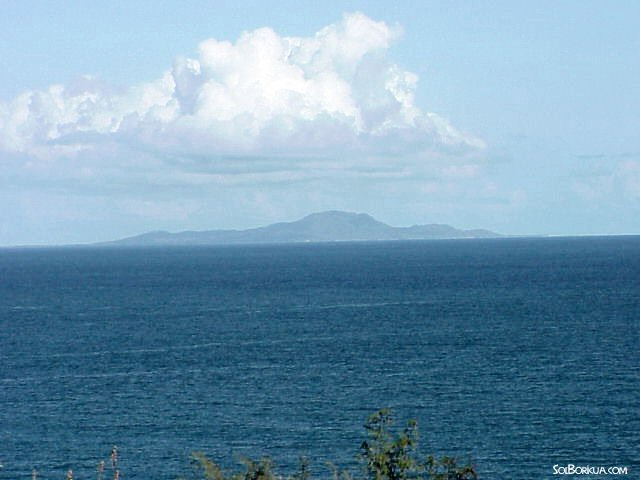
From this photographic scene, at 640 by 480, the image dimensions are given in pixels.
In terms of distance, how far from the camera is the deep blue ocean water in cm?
5100

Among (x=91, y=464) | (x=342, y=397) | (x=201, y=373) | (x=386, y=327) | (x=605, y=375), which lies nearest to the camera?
(x=91, y=464)

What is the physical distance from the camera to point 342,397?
63969mm

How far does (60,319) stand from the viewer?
117 metres

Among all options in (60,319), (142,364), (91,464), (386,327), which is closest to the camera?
(91,464)

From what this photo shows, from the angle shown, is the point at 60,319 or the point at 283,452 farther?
the point at 60,319

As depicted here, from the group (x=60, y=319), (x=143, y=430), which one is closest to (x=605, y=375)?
(x=143, y=430)

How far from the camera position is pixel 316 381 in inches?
2741

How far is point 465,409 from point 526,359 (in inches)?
818

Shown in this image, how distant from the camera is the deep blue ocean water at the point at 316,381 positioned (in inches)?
2008

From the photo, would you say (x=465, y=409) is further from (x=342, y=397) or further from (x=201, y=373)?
(x=201, y=373)

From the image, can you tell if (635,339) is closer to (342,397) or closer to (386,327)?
(386,327)

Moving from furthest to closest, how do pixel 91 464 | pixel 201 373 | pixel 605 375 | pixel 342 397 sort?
pixel 201 373 → pixel 605 375 → pixel 342 397 → pixel 91 464

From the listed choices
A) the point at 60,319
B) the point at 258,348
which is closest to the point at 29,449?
the point at 258,348

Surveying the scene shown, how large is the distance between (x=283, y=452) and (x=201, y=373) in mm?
25693
